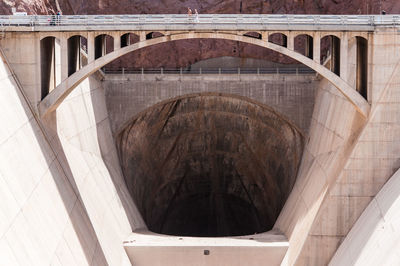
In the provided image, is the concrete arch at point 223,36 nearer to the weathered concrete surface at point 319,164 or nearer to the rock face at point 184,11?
the weathered concrete surface at point 319,164

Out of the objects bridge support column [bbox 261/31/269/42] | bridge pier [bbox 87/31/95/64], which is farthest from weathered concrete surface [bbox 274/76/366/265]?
bridge pier [bbox 87/31/95/64]

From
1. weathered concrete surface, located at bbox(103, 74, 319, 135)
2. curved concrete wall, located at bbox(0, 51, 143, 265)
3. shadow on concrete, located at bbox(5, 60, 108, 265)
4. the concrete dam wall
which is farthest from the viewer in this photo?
weathered concrete surface, located at bbox(103, 74, 319, 135)

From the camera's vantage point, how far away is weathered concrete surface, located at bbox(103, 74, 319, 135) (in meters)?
38.8

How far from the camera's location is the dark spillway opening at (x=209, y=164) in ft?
131

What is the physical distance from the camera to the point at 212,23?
2811 cm

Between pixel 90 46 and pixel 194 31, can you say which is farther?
pixel 194 31

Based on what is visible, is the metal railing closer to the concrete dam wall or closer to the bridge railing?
the concrete dam wall

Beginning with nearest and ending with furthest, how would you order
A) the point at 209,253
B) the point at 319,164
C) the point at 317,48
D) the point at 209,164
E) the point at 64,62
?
the point at 317,48 < the point at 64,62 < the point at 209,253 < the point at 319,164 < the point at 209,164

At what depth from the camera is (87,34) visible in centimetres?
2817

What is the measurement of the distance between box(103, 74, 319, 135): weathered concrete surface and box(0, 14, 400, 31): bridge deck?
10.6 meters

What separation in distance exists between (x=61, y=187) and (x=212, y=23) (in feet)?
31.6

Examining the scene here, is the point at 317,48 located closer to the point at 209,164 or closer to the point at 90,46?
the point at 90,46

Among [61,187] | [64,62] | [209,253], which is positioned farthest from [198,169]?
[61,187]

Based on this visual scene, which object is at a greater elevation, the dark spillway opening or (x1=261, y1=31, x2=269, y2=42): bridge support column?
(x1=261, y1=31, x2=269, y2=42): bridge support column
